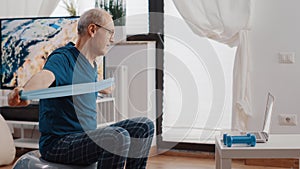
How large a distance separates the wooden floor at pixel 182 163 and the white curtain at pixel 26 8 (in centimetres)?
163

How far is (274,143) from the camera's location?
7.55 ft

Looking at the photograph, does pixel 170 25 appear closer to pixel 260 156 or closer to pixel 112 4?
pixel 112 4

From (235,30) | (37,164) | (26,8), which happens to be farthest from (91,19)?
(26,8)

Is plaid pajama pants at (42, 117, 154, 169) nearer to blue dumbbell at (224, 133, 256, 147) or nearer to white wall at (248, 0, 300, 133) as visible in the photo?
blue dumbbell at (224, 133, 256, 147)

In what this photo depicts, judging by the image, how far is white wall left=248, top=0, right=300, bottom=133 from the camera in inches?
147

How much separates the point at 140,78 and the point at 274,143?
1.99 meters

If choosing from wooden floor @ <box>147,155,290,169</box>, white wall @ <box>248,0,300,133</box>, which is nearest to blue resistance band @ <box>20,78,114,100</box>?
wooden floor @ <box>147,155,290,169</box>

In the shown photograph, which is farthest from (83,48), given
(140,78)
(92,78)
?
(140,78)

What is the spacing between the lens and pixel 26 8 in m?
4.75

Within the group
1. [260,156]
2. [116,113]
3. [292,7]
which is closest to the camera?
[260,156]

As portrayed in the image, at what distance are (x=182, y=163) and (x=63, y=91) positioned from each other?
199cm

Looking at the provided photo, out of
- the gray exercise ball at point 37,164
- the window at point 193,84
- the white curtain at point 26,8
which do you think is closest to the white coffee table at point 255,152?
the gray exercise ball at point 37,164

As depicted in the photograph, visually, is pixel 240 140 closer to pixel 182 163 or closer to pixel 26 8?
pixel 182 163

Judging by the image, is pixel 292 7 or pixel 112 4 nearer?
pixel 292 7
